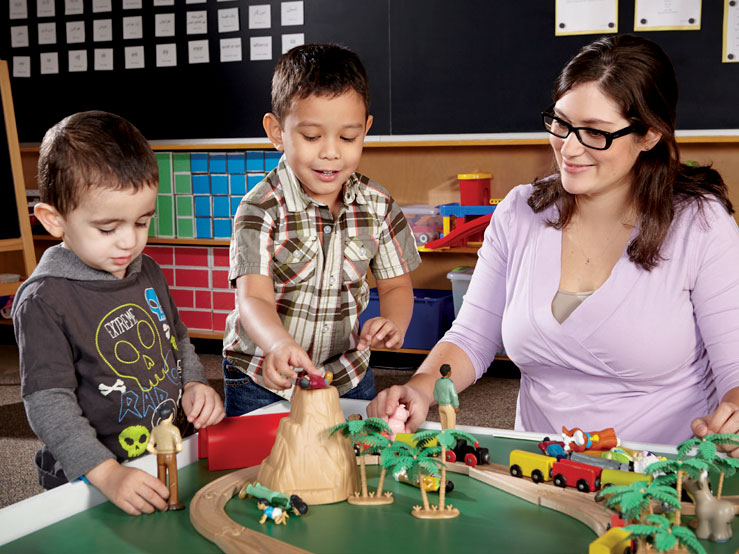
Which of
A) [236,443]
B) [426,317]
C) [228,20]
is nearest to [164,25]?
[228,20]

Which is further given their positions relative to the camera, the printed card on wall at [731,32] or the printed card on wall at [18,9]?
the printed card on wall at [18,9]

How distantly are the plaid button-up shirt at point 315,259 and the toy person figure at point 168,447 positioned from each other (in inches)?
20.1

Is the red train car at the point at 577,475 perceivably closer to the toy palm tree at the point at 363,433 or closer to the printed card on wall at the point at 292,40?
the toy palm tree at the point at 363,433

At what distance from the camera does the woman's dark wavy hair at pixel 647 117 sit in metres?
1.30

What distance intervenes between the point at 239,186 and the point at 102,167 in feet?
9.25

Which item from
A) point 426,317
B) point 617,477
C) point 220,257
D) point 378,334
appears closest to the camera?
point 617,477

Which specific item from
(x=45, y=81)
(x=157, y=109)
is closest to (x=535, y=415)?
(x=157, y=109)

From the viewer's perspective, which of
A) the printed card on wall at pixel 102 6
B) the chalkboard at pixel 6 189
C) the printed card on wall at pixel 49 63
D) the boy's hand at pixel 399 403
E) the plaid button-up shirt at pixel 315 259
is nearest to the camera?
the boy's hand at pixel 399 403

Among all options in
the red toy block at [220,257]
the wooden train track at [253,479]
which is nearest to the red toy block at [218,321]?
the red toy block at [220,257]

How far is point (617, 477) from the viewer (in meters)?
0.90

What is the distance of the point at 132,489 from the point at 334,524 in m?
0.23

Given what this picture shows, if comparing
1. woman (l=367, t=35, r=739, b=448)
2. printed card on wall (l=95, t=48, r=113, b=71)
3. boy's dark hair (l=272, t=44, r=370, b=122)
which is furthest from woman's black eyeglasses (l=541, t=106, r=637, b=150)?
printed card on wall (l=95, t=48, r=113, b=71)

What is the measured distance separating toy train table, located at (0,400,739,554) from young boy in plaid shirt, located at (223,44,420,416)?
0.35 meters

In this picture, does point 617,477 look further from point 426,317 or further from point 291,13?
point 291,13
